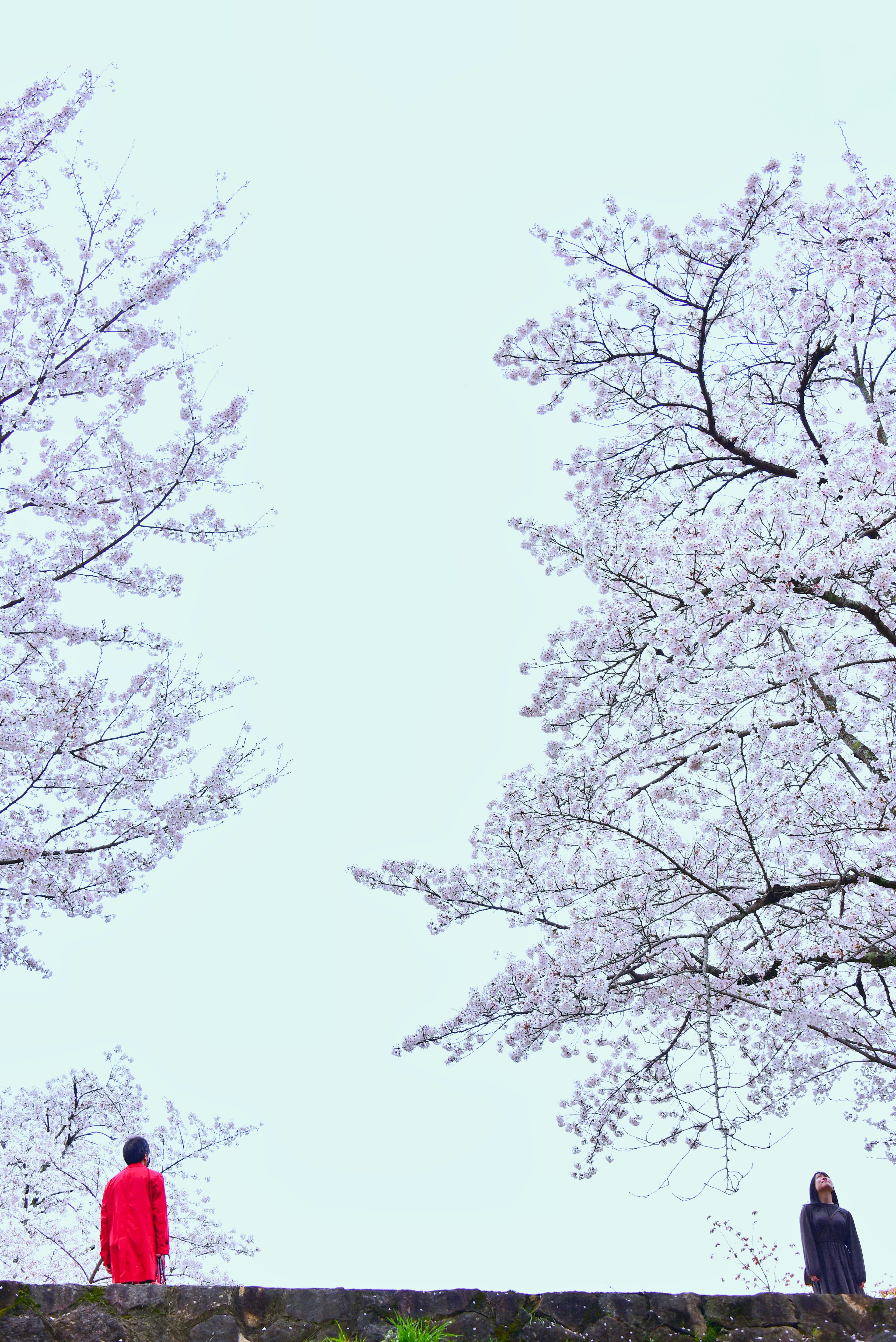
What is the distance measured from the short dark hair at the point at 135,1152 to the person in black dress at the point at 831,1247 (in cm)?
394

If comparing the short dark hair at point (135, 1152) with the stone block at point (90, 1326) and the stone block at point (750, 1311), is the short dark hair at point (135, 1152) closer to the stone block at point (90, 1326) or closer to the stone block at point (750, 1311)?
the stone block at point (90, 1326)

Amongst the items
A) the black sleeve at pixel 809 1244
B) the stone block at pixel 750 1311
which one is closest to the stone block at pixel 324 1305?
the stone block at pixel 750 1311

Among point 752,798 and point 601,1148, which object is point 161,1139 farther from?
point 752,798

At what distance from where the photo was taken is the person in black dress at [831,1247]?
6070 millimetres

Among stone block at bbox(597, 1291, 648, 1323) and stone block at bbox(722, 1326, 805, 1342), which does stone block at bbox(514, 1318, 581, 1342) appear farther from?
stone block at bbox(722, 1326, 805, 1342)

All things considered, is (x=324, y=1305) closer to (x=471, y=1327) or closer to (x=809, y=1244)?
(x=471, y=1327)

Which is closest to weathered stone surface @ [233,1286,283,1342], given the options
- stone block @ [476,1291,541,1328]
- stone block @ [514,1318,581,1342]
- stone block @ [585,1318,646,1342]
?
stone block @ [476,1291,541,1328]

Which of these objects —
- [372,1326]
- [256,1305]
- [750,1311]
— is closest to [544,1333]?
[372,1326]

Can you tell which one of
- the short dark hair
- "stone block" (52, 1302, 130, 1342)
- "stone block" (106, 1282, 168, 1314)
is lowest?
"stone block" (52, 1302, 130, 1342)

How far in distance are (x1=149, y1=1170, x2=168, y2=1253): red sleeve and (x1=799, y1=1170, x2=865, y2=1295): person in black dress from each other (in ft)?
12.3

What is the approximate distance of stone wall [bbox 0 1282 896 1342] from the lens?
4.41m

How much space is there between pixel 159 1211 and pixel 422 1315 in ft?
→ 5.59

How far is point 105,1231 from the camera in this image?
5461mm

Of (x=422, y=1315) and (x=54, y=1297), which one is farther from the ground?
(x=54, y=1297)
